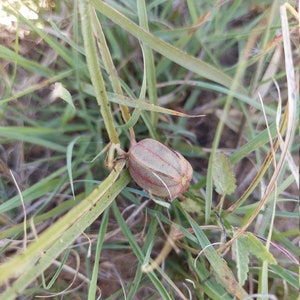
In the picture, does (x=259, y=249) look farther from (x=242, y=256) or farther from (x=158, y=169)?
(x=158, y=169)

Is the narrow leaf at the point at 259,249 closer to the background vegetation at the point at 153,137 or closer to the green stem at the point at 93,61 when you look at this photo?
the background vegetation at the point at 153,137

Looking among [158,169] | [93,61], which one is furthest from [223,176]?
[93,61]

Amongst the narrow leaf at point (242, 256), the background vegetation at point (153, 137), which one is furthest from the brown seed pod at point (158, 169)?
the narrow leaf at point (242, 256)

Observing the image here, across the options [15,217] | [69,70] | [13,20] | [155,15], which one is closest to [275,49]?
[155,15]

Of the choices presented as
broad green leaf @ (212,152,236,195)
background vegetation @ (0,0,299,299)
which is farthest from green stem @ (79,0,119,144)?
broad green leaf @ (212,152,236,195)

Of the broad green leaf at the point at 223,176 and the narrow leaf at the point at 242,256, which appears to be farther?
the broad green leaf at the point at 223,176

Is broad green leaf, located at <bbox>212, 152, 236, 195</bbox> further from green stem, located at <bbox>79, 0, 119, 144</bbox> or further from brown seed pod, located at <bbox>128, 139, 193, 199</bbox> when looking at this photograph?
green stem, located at <bbox>79, 0, 119, 144</bbox>

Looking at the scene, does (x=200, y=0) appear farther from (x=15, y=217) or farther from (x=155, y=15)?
(x=15, y=217)
